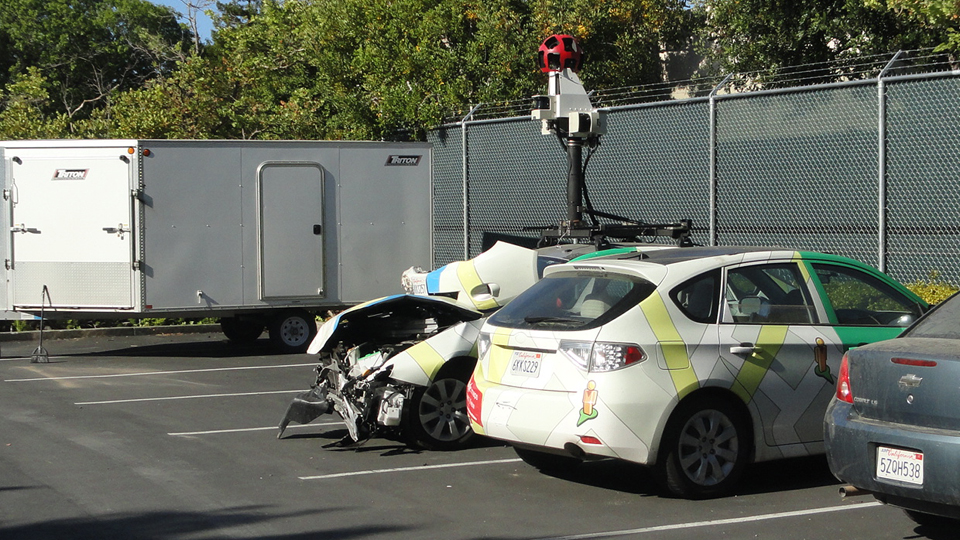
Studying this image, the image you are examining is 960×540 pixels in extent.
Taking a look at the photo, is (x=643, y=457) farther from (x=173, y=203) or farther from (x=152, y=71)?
(x=152, y=71)

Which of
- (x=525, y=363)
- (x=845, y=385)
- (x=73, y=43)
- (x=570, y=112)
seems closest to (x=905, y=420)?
(x=845, y=385)

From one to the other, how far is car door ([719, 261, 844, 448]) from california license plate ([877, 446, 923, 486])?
1.47m

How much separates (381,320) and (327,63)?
1274 cm

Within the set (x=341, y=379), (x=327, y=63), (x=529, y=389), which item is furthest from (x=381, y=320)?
(x=327, y=63)

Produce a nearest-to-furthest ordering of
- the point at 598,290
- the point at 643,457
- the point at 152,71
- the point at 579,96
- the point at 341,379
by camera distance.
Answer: the point at 643,457 → the point at 598,290 → the point at 341,379 → the point at 579,96 → the point at 152,71

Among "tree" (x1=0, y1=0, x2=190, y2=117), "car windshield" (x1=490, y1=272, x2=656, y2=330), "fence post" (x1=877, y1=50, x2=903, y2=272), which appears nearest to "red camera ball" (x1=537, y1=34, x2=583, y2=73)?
"fence post" (x1=877, y1=50, x2=903, y2=272)

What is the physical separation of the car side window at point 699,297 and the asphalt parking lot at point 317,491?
119 cm

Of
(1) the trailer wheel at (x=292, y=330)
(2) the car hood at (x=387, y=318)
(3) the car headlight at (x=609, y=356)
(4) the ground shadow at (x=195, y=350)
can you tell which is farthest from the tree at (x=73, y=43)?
(3) the car headlight at (x=609, y=356)

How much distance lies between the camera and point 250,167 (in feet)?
51.5

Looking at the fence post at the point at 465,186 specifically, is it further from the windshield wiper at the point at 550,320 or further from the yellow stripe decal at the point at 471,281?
the windshield wiper at the point at 550,320

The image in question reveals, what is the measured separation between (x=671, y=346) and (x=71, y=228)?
11.1 m

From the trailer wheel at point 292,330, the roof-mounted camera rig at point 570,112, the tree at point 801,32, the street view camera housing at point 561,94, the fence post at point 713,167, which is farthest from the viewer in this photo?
the tree at point 801,32

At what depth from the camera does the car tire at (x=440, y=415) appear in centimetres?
853

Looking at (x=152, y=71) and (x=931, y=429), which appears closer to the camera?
(x=931, y=429)
